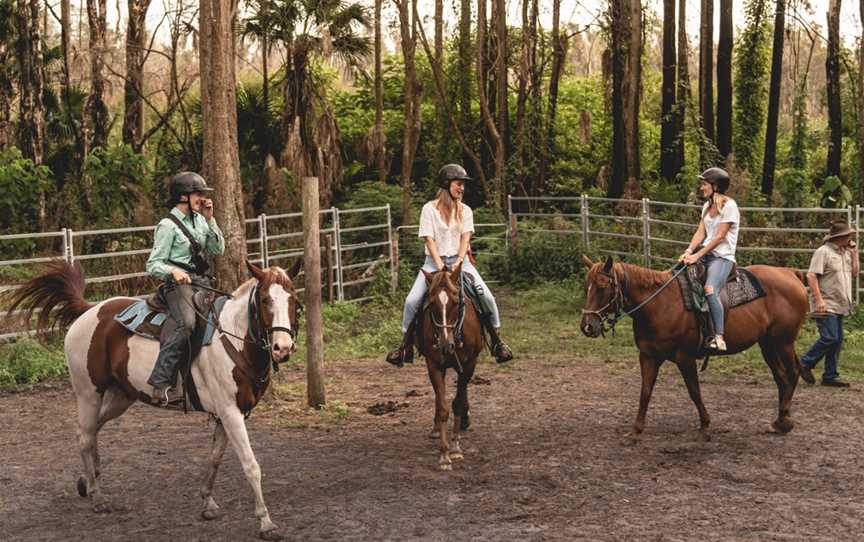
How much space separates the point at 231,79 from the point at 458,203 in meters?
3.25

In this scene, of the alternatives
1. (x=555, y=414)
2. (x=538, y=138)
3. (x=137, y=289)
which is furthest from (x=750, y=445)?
(x=538, y=138)

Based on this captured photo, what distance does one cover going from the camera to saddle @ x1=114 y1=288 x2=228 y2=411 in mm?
7227

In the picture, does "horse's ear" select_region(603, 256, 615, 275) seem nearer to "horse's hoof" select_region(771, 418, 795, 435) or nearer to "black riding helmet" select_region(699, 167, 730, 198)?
"black riding helmet" select_region(699, 167, 730, 198)

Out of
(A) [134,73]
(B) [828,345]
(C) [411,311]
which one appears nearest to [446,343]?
(C) [411,311]

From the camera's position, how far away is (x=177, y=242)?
7.49 metres

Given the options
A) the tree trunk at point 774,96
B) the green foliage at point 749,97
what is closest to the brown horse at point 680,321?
the tree trunk at point 774,96

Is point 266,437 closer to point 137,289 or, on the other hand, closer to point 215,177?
point 215,177

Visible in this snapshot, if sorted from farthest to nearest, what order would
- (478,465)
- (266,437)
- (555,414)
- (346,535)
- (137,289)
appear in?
1. (137,289)
2. (555,414)
3. (266,437)
4. (478,465)
5. (346,535)

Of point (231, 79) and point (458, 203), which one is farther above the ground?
point (231, 79)

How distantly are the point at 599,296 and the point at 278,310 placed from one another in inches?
126

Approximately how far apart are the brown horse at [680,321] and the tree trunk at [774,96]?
1610 cm

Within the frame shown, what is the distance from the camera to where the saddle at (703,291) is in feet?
30.2

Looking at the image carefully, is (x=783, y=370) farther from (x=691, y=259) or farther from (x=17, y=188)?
(x=17, y=188)

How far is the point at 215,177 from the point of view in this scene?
10836 mm
